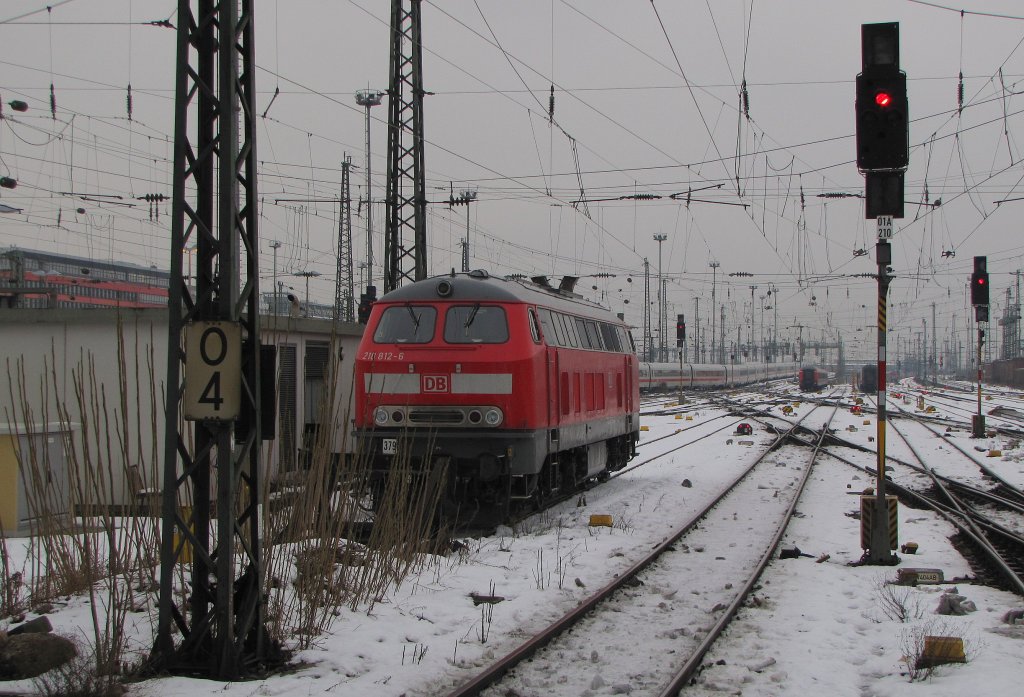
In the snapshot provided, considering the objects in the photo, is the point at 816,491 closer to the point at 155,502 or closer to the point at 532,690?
the point at 532,690

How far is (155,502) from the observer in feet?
21.5

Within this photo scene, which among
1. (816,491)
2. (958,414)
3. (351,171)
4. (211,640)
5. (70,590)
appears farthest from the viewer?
(958,414)

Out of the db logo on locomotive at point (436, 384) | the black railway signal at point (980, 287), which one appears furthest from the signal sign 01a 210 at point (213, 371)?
the black railway signal at point (980, 287)

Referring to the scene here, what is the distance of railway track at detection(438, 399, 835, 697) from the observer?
6.62 metres

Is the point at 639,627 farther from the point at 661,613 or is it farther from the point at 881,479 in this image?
the point at 881,479

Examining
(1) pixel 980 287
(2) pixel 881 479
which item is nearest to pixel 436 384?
(2) pixel 881 479

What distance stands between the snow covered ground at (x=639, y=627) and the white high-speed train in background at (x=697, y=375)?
40036 millimetres

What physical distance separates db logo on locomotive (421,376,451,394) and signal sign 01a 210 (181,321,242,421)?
596 centimetres

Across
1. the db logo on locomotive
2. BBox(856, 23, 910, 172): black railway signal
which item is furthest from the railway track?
BBox(856, 23, 910, 172): black railway signal

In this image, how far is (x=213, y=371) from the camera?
622 centimetres

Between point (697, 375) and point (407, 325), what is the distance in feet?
189

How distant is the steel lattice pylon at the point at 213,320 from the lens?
20.3 ft

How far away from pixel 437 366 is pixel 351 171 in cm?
2700

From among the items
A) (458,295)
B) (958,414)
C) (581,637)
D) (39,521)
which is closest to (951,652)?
(581,637)
